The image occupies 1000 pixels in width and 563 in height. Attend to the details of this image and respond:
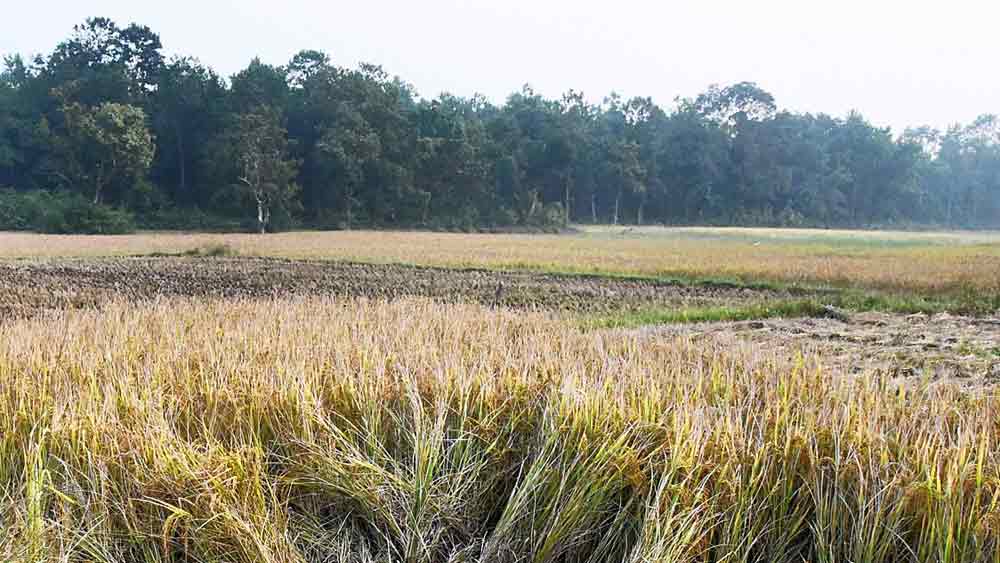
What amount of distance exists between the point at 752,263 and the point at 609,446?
18470 mm

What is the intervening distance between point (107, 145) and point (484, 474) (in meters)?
47.2

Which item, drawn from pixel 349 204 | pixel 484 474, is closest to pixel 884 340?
pixel 484 474

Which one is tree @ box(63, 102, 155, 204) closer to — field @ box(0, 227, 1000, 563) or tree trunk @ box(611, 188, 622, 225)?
tree trunk @ box(611, 188, 622, 225)

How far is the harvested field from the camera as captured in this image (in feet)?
40.6

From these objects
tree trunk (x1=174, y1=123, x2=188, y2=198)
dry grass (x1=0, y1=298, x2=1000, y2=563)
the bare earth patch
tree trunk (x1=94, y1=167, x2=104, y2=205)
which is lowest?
the bare earth patch

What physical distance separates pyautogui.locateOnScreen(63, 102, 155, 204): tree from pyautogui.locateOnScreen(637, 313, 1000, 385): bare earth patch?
42.7m

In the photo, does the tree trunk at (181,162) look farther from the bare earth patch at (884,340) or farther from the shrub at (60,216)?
the bare earth patch at (884,340)

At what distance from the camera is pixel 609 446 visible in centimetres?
300

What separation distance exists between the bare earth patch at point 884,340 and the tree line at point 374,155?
4057cm

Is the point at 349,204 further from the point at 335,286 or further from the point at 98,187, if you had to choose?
the point at 335,286

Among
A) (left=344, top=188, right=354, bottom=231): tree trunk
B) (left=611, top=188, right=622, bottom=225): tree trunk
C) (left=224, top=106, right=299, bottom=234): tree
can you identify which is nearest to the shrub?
(left=224, top=106, right=299, bottom=234): tree

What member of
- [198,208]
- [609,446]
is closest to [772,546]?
[609,446]

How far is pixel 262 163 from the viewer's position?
46.2 meters

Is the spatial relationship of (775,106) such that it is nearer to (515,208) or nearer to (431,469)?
(515,208)
